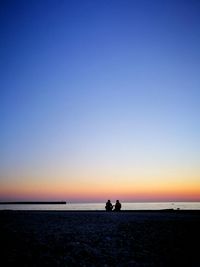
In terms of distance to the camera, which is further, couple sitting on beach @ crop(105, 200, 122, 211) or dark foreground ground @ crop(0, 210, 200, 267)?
couple sitting on beach @ crop(105, 200, 122, 211)

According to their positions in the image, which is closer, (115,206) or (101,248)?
(101,248)

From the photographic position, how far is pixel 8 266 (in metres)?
12.3

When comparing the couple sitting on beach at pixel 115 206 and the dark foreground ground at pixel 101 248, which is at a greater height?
the couple sitting on beach at pixel 115 206

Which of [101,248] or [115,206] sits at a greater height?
[115,206]

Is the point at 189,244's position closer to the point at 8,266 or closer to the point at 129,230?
the point at 129,230

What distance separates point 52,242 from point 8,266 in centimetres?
566

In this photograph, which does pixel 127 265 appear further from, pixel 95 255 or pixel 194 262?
pixel 194 262

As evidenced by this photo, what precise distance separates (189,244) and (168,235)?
2.88 m

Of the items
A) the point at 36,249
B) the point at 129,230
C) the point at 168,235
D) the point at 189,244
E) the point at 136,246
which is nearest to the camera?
the point at 36,249

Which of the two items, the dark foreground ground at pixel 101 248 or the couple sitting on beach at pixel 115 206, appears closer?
the dark foreground ground at pixel 101 248

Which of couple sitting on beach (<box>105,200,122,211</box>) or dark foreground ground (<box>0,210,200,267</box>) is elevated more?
couple sitting on beach (<box>105,200,122,211</box>)

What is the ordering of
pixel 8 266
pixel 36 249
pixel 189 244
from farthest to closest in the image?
pixel 189 244
pixel 36 249
pixel 8 266

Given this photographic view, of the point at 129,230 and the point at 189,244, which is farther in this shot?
the point at 129,230

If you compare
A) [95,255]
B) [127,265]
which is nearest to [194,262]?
[127,265]
